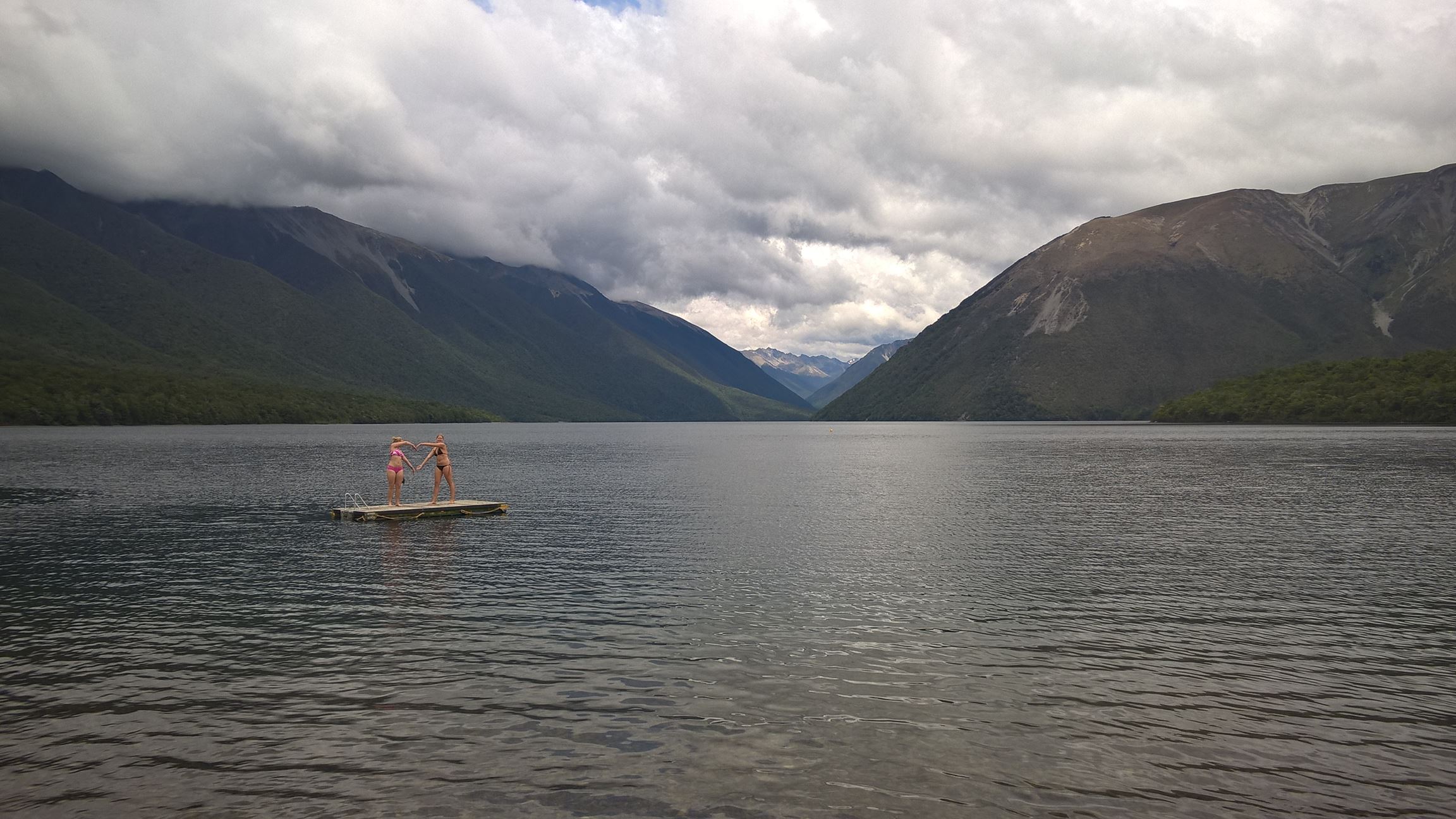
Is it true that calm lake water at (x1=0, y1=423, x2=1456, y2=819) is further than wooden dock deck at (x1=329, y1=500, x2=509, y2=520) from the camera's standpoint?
No

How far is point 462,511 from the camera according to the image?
6425 cm

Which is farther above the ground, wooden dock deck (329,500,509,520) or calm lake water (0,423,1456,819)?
wooden dock deck (329,500,509,520)

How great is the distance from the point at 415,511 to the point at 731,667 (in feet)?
142

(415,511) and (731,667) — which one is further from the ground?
(415,511)

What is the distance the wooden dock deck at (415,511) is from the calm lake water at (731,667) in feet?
3.61

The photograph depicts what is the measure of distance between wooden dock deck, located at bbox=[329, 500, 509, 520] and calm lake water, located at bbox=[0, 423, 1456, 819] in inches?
43.4

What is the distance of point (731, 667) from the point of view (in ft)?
82.3

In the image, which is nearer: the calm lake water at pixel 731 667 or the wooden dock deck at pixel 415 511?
the calm lake water at pixel 731 667

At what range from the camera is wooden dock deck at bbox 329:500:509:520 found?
6081cm

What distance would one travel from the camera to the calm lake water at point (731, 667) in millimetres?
17062

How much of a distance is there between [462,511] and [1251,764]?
55.5 m

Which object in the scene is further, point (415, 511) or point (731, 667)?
point (415, 511)

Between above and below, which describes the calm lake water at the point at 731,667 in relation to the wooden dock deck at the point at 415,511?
below

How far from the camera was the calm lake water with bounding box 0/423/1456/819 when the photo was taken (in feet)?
Result: 56.0
